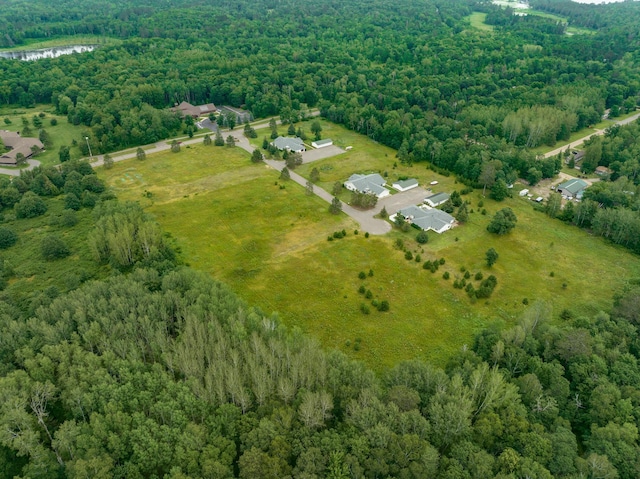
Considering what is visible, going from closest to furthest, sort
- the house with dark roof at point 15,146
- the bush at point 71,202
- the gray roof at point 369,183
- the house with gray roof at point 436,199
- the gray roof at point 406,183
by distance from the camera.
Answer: the bush at point 71,202, the house with gray roof at point 436,199, the gray roof at point 369,183, the gray roof at point 406,183, the house with dark roof at point 15,146

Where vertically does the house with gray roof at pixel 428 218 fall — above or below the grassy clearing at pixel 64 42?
below

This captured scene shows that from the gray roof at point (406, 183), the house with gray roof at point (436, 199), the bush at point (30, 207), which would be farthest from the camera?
the gray roof at point (406, 183)

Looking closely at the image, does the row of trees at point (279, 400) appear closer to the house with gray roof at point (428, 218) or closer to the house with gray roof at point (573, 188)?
the house with gray roof at point (428, 218)

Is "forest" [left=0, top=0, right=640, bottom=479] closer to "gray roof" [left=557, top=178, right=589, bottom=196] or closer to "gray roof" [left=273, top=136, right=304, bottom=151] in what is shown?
"gray roof" [left=557, top=178, right=589, bottom=196]

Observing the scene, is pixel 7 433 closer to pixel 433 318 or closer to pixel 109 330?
pixel 109 330

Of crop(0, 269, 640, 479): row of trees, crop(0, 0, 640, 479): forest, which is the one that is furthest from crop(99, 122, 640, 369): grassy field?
crop(0, 269, 640, 479): row of trees

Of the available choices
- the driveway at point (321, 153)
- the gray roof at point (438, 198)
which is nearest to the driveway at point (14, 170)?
the driveway at point (321, 153)
